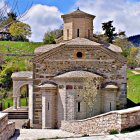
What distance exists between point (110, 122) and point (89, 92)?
7.06m

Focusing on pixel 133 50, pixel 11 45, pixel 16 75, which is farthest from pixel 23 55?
pixel 16 75

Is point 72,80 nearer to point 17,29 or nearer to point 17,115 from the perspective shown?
point 17,29

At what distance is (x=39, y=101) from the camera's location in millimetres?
23812

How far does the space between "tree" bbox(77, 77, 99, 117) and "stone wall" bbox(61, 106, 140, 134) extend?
290cm

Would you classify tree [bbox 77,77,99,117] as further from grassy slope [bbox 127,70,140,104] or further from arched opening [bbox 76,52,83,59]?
grassy slope [bbox 127,70,140,104]

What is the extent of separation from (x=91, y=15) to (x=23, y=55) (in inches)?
1397

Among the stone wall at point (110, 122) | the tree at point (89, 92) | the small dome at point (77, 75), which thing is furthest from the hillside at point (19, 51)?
the stone wall at point (110, 122)

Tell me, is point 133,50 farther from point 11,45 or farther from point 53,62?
point 53,62

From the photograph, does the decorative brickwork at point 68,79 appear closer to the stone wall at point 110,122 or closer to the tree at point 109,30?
the stone wall at point 110,122

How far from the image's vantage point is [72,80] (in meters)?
21.7

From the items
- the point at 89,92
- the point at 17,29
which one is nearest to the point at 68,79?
the point at 89,92

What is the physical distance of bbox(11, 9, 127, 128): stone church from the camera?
21938mm

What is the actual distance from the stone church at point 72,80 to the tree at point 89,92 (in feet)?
0.84

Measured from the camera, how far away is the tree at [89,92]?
21.5 m
